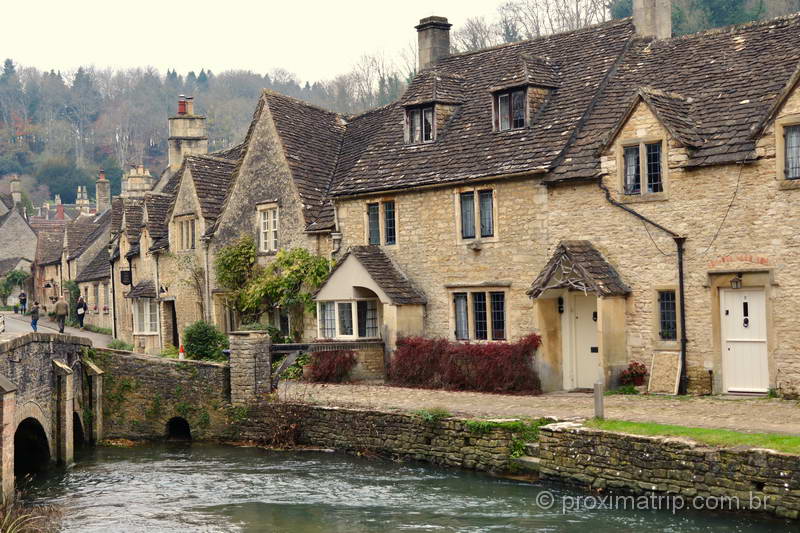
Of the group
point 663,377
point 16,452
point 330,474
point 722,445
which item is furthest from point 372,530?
point 16,452

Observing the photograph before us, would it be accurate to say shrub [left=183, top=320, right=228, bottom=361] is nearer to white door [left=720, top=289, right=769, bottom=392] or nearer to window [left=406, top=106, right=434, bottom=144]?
window [left=406, top=106, right=434, bottom=144]

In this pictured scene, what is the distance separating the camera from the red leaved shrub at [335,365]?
99.9ft

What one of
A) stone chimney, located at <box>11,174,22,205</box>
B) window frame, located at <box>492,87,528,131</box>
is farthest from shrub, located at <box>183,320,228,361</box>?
stone chimney, located at <box>11,174,22,205</box>

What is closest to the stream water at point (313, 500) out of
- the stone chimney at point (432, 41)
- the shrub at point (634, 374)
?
the shrub at point (634, 374)

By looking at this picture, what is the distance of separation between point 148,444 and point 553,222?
496 inches

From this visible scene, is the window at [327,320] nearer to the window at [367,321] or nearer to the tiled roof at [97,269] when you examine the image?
the window at [367,321]

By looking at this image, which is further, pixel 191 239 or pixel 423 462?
pixel 191 239

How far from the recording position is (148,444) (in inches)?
1156

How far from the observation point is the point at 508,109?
2998 cm

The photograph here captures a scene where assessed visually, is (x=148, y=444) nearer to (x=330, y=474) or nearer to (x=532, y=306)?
(x=330, y=474)

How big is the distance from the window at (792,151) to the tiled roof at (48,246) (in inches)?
2188

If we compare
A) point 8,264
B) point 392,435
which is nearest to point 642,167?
point 392,435

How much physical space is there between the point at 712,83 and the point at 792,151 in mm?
3937

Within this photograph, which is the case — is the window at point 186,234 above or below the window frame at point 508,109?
below
